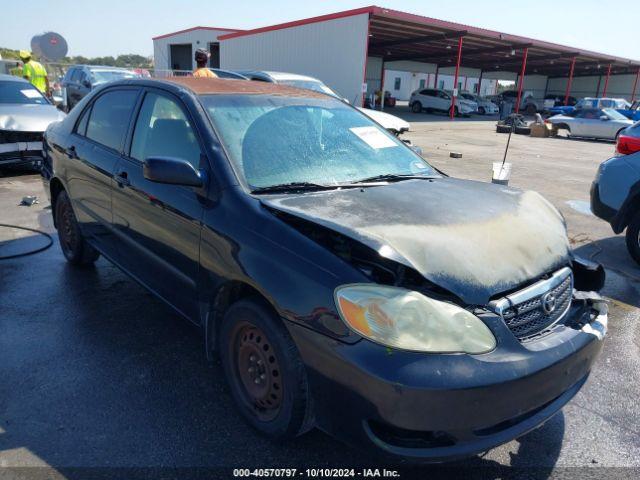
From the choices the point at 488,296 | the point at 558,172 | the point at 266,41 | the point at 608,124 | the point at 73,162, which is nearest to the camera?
the point at 488,296

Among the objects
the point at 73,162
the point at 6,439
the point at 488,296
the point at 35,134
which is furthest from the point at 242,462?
the point at 35,134

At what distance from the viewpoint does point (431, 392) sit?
178 cm

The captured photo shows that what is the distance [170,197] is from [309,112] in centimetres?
108

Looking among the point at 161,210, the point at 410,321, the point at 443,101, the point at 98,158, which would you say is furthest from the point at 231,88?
the point at 443,101

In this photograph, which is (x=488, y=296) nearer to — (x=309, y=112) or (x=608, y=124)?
(x=309, y=112)

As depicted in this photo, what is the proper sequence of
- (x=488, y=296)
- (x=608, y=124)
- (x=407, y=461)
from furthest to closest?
(x=608, y=124) < (x=488, y=296) < (x=407, y=461)

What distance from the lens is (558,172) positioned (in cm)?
1170

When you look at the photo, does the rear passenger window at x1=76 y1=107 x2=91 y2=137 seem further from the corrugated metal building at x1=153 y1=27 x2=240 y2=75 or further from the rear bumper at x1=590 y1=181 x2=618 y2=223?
the corrugated metal building at x1=153 y1=27 x2=240 y2=75

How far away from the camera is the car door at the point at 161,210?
274 centimetres

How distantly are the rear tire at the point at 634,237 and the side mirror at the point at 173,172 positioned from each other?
472 cm

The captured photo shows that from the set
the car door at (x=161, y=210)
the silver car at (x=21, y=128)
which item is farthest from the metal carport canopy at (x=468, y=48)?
the car door at (x=161, y=210)

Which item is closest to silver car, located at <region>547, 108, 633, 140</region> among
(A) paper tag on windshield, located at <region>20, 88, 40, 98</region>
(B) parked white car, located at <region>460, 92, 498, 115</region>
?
(B) parked white car, located at <region>460, 92, 498, 115</region>

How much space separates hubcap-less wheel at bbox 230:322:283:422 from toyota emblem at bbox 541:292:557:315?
3.98 ft

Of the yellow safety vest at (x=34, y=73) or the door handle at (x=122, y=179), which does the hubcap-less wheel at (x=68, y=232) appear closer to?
the door handle at (x=122, y=179)
